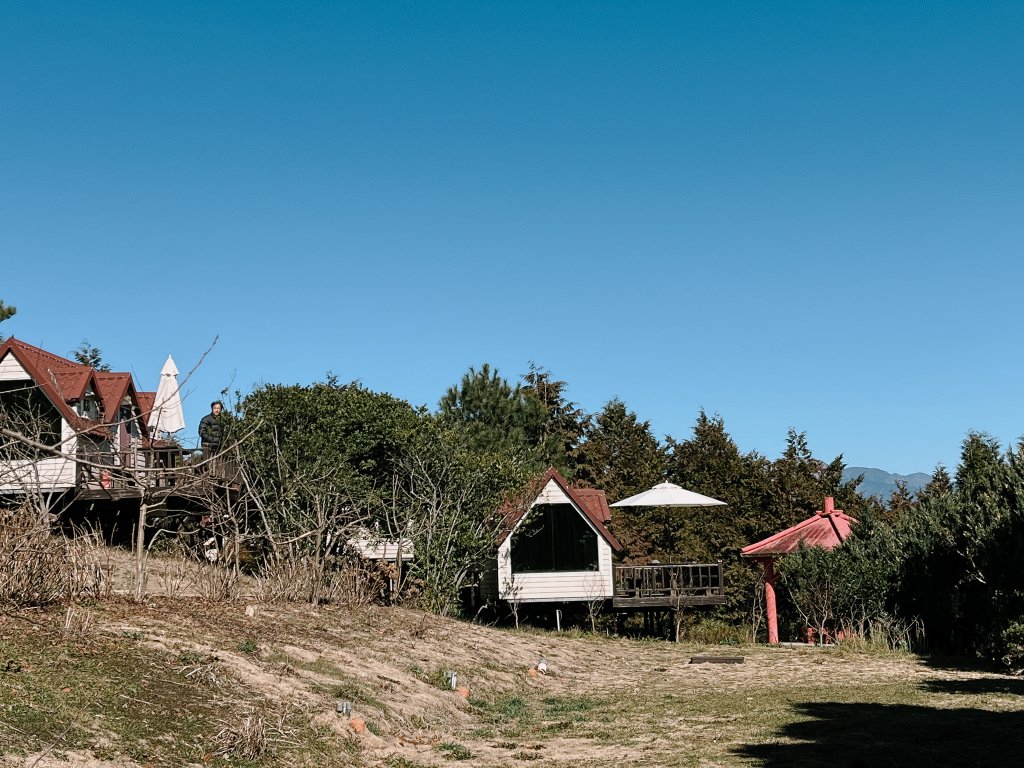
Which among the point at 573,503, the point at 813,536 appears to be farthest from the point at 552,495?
the point at 813,536

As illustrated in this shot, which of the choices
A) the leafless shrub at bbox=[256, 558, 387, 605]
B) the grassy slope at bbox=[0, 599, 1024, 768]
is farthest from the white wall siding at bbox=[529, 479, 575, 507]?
the grassy slope at bbox=[0, 599, 1024, 768]

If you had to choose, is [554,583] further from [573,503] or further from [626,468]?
[626,468]

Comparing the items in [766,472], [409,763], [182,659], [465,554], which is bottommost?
[409,763]

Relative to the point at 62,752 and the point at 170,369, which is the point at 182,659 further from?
the point at 170,369

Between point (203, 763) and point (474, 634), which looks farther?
point (474, 634)

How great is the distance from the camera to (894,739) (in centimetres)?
1120

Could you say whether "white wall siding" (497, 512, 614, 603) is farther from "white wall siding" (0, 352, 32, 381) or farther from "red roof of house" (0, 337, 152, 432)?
"white wall siding" (0, 352, 32, 381)

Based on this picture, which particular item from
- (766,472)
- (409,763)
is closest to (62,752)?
(409,763)

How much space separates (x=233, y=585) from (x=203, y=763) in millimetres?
8352

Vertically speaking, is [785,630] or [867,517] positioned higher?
[867,517]

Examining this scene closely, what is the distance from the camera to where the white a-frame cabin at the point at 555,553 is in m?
31.3

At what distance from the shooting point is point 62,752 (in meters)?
7.93

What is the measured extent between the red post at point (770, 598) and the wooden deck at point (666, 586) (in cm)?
152

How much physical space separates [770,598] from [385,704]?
751 inches
